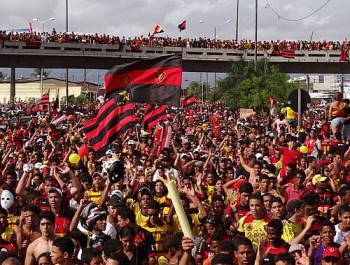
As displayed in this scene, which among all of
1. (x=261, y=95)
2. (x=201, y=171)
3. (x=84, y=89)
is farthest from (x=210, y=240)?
(x=84, y=89)

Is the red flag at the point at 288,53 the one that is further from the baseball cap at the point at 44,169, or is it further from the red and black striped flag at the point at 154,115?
the baseball cap at the point at 44,169

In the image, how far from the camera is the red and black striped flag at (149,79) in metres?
11.8

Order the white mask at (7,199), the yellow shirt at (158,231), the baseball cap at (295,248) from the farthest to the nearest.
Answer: the white mask at (7,199), the yellow shirt at (158,231), the baseball cap at (295,248)

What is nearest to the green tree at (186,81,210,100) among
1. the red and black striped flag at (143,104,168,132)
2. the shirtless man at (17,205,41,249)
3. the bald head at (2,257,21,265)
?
the red and black striped flag at (143,104,168,132)

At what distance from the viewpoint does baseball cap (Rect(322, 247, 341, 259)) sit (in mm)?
6840

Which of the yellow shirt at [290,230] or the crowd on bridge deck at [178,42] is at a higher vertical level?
the crowd on bridge deck at [178,42]

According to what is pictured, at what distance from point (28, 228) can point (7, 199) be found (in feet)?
4.23

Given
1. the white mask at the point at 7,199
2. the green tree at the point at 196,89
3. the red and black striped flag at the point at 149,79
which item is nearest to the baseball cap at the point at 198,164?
the red and black striped flag at the point at 149,79

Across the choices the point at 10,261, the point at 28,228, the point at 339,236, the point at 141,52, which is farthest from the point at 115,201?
the point at 141,52

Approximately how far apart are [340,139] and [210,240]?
8.78m

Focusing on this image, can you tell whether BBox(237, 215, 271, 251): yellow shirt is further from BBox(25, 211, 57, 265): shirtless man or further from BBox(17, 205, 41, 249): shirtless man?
BBox(17, 205, 41, 249): shirtless man

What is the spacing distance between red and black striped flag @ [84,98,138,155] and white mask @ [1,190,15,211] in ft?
7.80

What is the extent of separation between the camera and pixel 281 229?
7418 millimetres

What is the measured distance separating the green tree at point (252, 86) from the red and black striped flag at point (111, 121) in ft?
88.1
